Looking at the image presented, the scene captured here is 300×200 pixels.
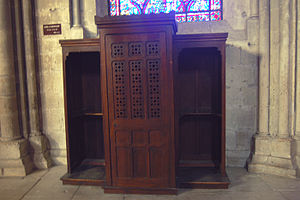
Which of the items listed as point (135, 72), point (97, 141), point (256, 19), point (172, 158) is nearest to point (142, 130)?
point (172, 158)

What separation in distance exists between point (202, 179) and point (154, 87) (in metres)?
1.51

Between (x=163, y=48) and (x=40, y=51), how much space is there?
8.31 ft

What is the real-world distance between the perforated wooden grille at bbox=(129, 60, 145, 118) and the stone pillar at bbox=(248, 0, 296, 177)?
205cm

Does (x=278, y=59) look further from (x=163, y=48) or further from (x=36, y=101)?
(x=36, y=101)

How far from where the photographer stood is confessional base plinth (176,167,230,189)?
3041 millimetres

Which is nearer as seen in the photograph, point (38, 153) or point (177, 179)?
point (177, 179)

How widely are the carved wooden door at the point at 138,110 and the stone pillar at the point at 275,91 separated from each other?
1748 millimetres

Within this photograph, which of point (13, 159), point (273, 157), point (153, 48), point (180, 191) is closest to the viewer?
point (153, 48)

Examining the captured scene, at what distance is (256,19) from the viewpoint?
3.60 m

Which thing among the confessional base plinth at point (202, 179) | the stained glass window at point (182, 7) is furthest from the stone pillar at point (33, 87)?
the confessional base plinth at point (202, 179)

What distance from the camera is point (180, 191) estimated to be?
3.01 m

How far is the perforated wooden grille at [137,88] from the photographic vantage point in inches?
111

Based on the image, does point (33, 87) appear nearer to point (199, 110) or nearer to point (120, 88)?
point (120, 88)

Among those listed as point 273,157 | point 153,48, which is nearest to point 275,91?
point 273,157
